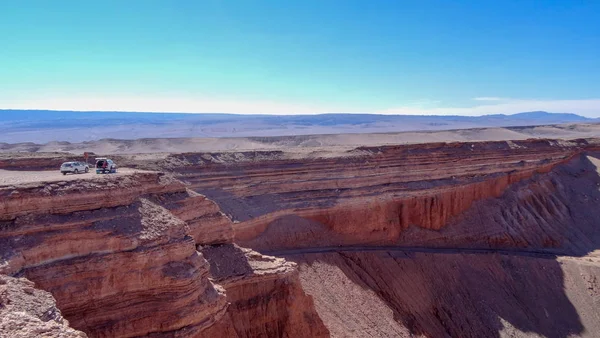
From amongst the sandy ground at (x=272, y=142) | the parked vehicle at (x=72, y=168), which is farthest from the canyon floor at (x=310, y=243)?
the sandy ground at (x=272, y=142)

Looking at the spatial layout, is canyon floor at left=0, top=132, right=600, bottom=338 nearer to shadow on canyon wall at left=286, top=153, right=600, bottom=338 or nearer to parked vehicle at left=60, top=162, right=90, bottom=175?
shadow on canyon wall at left=286, top=153, right=600, bottom=338

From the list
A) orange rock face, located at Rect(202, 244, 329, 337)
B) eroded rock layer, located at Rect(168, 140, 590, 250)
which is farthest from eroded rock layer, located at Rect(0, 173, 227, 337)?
eroded rock layer, located at Rect(168, 140, 590, 250)

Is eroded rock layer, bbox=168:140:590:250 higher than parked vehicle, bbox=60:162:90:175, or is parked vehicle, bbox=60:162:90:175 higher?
parked vehicle, bbox=60:162:90:175

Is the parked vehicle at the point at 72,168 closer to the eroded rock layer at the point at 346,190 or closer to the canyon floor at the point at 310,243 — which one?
the canyon floor at the point at 310,243

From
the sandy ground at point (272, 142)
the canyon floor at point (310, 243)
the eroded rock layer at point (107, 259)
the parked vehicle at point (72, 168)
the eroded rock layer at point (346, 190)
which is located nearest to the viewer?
the eroded rock layer at point (107, 259)

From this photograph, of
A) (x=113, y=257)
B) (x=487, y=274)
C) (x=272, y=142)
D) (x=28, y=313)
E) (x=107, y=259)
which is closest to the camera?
(x=28, y=313)

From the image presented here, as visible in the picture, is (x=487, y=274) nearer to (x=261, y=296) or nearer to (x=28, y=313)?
(x=261, y=296)

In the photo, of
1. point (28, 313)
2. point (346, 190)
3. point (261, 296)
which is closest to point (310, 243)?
point (346, 190)

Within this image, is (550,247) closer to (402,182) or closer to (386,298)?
(402,182)
